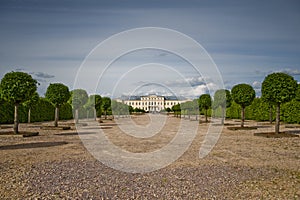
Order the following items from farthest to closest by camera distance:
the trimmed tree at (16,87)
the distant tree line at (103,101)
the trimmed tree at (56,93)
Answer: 1. the trimmed tree at (56,93)
2. the distant tree line at (103,101)
3. the trimmed tree at (16,87)

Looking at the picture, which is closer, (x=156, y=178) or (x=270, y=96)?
(x=156, y=178)

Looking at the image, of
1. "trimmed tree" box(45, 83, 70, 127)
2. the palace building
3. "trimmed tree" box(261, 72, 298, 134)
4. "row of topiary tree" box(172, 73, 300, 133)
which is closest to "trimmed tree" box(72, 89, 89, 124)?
"trimmed tree" box(45, 83, 70, 127)

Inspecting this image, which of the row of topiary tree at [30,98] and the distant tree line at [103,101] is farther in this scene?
the distant tree line at [103,101]

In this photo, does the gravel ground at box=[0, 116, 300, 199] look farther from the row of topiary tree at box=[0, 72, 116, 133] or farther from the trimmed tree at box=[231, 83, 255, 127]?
the trimmed tree at box=[231, 83, 255, 127]

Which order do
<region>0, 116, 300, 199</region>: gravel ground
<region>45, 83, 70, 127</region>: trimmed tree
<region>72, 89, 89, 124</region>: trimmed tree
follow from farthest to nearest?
<region>72, 89, 89, 124</region>: trimmed tree
<region>45, 83, 70, 127</region>: trimmed tree
<region>0, 116, 300, 199</region>: gravel ground

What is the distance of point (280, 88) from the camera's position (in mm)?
15898

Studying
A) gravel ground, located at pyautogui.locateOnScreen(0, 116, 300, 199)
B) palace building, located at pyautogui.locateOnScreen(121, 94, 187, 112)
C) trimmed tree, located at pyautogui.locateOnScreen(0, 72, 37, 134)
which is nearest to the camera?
gravel ground, located at pyautogui.locateOnScreen(0, 116, 300, 199)

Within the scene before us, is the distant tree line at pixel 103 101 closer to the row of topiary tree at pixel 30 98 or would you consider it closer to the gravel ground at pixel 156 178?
the row of topiary tree at pixel 30 98

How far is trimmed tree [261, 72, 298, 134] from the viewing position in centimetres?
1585

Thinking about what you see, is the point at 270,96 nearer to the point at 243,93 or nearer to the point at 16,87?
the point at 243,93

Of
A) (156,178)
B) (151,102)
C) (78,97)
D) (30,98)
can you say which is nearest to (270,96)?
(156,178)

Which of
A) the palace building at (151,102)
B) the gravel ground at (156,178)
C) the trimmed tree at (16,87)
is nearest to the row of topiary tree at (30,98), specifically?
the trimmed tree at (16,87)

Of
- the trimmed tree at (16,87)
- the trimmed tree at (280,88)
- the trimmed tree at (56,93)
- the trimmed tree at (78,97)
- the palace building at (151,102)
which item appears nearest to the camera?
the trimmed tree at (16,87)

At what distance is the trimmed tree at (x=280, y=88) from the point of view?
52.0ft
